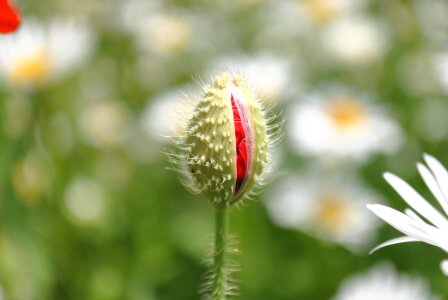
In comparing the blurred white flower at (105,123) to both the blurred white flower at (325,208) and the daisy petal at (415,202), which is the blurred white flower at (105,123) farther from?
the daisy petal at (415,202)

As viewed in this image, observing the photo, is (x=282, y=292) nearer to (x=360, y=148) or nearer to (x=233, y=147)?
(x=360, y=148)

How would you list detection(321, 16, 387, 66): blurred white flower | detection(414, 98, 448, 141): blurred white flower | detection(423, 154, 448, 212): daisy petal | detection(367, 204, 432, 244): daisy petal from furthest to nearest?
detection(321, 16, 387, 66): blurred white flower < detection(414, 98, 448, 141): blurred white flower < detection(423, 154, 448, 212): daisy petal < detection(367, 204, 432, 244): daisy petal

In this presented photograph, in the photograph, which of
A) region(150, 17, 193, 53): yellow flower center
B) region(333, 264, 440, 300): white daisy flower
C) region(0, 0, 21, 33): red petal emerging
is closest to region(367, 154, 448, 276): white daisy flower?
region(0, 0, 21, 33): red petal emerging

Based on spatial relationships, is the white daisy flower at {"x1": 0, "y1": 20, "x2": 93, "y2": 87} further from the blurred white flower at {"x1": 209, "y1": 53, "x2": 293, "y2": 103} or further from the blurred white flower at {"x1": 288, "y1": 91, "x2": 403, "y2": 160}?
the blurred white flower at {"x1": 288, "y1": 91, "x2": 403, "y2": 160}

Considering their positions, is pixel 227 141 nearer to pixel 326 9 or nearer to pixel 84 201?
pixel 84 201

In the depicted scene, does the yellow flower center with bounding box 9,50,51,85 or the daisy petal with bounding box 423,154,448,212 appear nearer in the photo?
the daisy petal with bounding box 423,154,448,212

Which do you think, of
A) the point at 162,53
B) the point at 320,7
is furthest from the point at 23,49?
the point at 320,7
